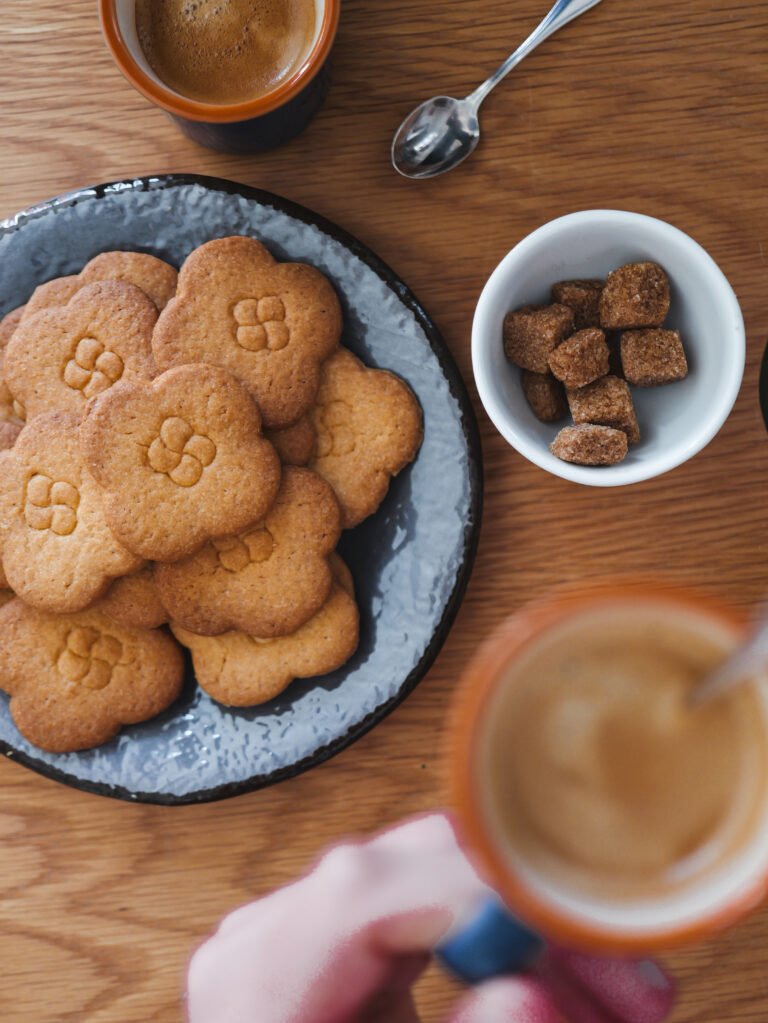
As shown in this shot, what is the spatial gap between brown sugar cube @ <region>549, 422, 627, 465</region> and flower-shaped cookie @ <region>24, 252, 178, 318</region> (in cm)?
42

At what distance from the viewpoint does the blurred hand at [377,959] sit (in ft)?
2.96

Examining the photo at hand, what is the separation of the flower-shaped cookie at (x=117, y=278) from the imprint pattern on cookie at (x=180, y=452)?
14 cm

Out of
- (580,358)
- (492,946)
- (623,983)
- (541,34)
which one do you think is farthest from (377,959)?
(541,34)

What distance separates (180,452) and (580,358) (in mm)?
383

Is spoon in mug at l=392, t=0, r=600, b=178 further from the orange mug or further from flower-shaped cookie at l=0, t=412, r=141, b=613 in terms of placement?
flower-shaped cookie at l=0, t=412, r=141, b=613

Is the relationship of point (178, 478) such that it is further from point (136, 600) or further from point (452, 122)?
point (452, 122)

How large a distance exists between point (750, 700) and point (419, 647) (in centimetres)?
42

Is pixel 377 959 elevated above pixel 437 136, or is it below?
below

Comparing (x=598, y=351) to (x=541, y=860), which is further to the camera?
(x=598, y=351)

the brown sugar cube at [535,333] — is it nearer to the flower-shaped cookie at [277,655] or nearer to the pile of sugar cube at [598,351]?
the pile of sugar cube at [598,351]

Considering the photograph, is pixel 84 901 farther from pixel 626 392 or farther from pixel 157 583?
pixel 626 392

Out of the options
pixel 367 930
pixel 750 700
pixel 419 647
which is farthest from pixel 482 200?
pixel 367 930

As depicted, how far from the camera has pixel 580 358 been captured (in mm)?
872

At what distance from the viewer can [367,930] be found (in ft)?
2.97
